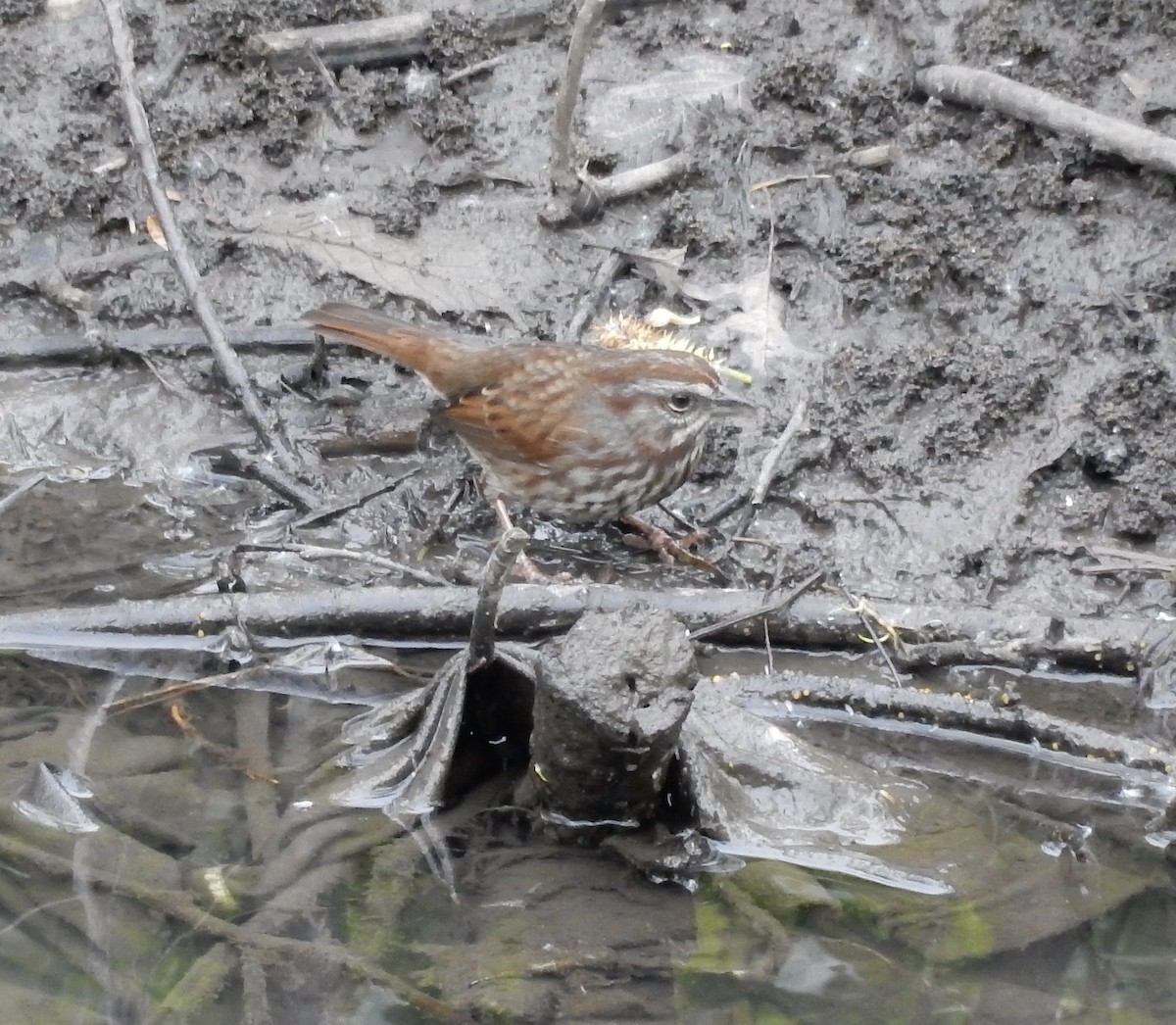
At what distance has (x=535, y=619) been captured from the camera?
4691mm

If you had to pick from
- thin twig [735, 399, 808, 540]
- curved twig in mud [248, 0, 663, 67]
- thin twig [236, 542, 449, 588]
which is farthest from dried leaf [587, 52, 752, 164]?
thin twig [236, 542, 449, 588]

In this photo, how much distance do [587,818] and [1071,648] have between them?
1657mm

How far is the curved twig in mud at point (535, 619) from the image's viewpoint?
4652 mm

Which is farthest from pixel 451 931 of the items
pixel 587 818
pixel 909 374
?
pixel 909 374

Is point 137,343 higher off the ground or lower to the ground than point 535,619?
higher

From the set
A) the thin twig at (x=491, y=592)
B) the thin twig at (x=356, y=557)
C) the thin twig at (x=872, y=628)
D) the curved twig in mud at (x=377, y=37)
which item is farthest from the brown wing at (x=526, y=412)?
the curved twig in mud at (x=377, y=37)

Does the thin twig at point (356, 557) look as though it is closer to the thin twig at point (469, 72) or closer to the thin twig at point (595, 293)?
the thin twig at point (595, 293)

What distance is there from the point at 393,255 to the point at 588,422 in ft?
5.10

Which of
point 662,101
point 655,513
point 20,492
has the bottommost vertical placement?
point 655,513

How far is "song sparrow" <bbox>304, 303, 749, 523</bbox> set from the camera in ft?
17.1

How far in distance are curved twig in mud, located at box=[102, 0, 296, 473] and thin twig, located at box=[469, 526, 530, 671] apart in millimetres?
1877

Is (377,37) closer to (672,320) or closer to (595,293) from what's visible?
(595,293)

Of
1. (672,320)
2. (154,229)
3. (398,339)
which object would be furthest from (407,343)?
(154,229)

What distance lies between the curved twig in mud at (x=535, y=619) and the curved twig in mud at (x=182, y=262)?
1121mm
